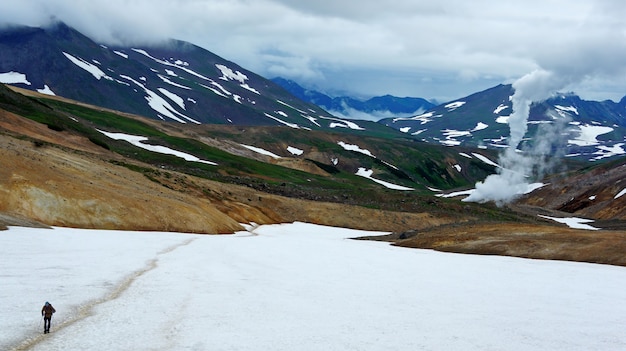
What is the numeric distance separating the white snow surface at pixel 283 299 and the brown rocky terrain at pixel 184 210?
6.23m

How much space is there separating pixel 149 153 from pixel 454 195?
96.8 meters

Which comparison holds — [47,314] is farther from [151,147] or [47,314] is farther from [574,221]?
[151,147]

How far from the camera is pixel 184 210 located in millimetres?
63031

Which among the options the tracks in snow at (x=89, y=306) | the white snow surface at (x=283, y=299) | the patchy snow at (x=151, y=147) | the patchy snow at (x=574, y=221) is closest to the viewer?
the tracks in snow at (x=89, y=306)

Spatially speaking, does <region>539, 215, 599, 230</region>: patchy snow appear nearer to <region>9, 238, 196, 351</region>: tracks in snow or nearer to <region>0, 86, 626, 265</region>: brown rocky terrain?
<region>0, 86, 626, 265</region>: brown rocky terrain

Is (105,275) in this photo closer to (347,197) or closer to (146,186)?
(146,186)

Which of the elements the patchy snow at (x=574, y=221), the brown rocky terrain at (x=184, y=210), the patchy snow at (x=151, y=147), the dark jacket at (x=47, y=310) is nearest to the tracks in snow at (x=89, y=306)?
the dark jacket at (x=47, y=310)

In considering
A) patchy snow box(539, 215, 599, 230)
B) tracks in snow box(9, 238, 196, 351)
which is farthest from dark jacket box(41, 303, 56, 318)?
patchy snow box(539, 215, 599, 230)

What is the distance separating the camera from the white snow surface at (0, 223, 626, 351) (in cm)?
2162

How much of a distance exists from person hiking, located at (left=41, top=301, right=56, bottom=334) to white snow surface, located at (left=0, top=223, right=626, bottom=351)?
31 cm

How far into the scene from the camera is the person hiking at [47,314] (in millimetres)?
19789

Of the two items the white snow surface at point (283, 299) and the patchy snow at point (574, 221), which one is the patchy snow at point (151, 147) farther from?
the white snow surface at point (283, 299)

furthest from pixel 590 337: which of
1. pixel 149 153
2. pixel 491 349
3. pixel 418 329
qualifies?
pixel 149 153

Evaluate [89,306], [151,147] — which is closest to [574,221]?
[151,147]
